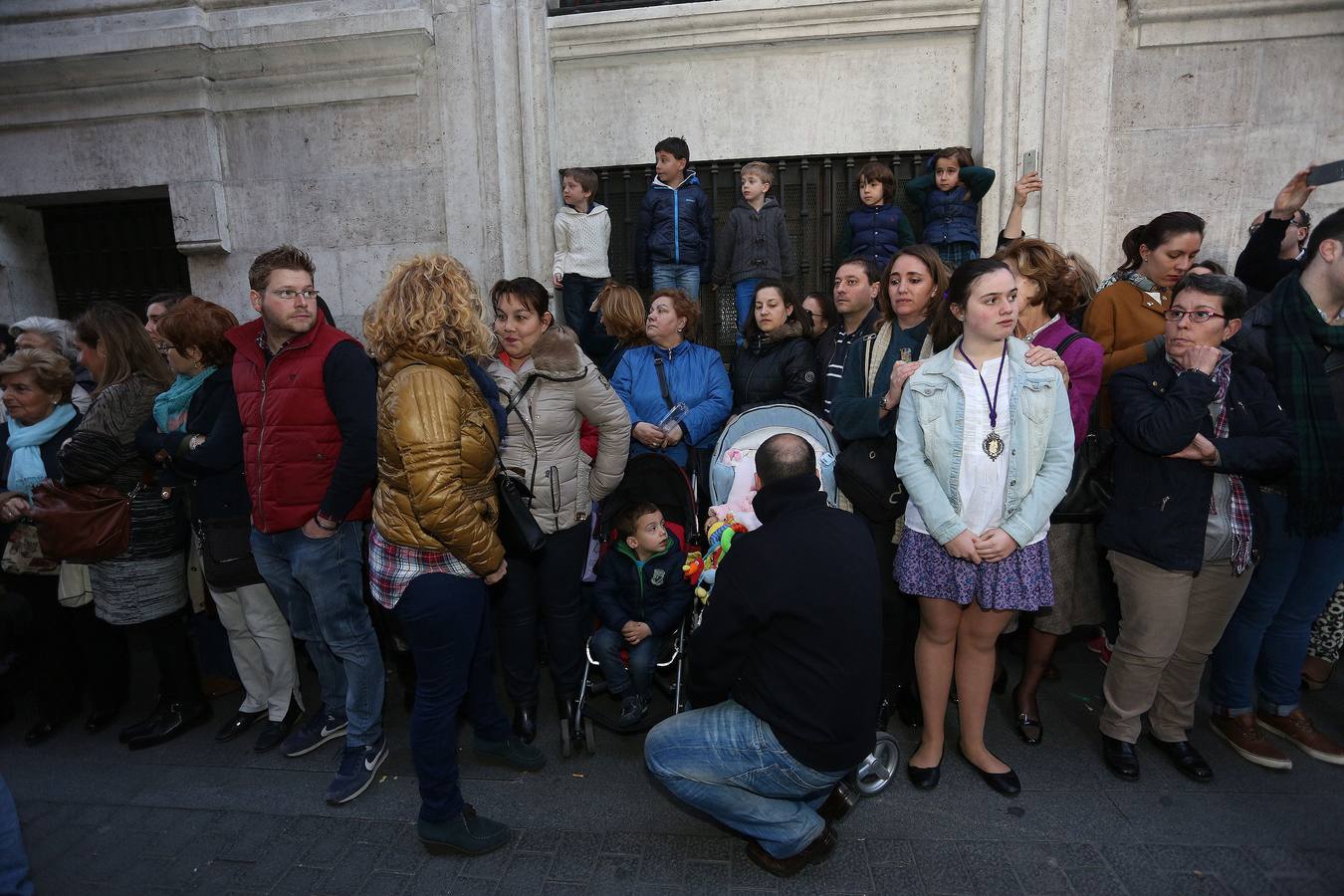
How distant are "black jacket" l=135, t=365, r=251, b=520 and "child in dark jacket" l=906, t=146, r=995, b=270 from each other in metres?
4.73

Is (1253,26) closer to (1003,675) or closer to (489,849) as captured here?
(1003,675)

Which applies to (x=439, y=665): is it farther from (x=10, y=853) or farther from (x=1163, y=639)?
(x=1163, y=639)

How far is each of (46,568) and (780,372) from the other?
4292 mm

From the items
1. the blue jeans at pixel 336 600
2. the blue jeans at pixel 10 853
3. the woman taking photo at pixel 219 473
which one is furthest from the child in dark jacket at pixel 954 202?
the blue jeans at pixel 10 853

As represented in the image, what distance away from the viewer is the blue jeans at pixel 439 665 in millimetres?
2842

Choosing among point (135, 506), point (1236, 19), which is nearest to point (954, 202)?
point (1236, 19)

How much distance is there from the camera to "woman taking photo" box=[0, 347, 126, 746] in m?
4.11

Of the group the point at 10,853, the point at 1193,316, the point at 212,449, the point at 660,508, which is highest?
the point at 1193,316

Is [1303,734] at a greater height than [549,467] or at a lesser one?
lesser

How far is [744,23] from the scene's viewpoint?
20.6 feet

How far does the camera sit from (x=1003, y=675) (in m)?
4.18

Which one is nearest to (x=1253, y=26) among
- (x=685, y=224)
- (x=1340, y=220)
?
(x=1340, y=220)

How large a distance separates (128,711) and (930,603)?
462cm

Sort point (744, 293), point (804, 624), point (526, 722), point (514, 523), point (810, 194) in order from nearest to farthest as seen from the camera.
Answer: point (804, 624)
point (514, 523)
point (526, 722)
point (744, 293)
point (810, 194)
